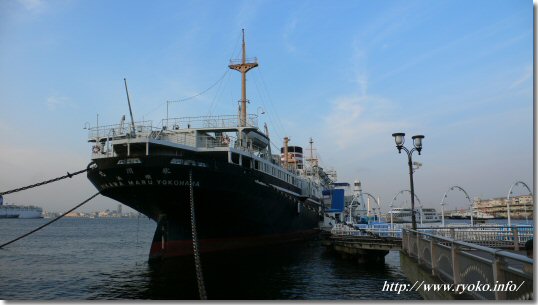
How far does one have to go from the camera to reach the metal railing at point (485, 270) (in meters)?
5.81

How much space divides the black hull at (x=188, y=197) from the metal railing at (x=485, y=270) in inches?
596

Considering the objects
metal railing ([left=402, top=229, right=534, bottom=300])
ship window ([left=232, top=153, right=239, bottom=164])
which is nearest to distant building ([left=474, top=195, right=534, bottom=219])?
ship window ([left=232, top=153, right=239, bottom=164])

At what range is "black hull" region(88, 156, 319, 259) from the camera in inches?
907

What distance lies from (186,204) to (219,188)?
210 cm

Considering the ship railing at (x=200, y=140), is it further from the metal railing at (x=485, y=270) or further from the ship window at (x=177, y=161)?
the metal railing at (x=485, y=270)

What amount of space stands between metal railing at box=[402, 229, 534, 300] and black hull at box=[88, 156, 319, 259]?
15.1 m

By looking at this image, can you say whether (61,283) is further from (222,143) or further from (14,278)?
(222,143)

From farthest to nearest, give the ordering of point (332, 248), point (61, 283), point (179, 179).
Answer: point (332, 248) < point (179, 179) < point (61, 283)

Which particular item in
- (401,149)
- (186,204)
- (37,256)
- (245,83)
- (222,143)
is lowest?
(37,256)

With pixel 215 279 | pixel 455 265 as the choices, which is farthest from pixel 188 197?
pixel 455 265

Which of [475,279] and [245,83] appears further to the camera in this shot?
[245,83]

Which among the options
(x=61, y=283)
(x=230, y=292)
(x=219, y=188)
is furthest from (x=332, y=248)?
(x=61, y=283)

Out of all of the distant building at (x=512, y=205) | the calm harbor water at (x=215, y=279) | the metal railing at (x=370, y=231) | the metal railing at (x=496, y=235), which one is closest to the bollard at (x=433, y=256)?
the calm harbor water at (x=215, y=279)

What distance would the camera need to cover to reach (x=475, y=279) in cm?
746
